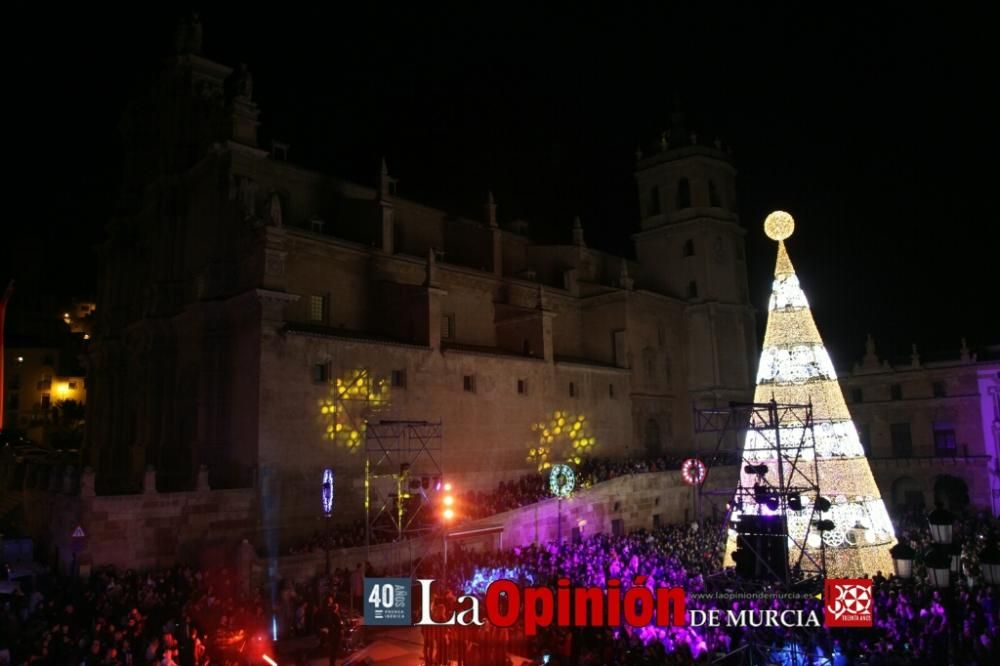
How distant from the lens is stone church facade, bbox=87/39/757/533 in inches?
958

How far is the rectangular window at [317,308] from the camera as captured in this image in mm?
28266

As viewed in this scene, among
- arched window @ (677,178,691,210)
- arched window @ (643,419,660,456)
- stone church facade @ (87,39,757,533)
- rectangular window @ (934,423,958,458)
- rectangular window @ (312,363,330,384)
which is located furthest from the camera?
arched window @ (677,178,691,210)

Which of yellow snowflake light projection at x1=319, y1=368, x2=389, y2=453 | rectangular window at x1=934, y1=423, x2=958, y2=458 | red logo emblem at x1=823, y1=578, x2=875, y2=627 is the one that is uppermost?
yellow snowflake light projection at x1=319, y1=368, x2=389, y2=453

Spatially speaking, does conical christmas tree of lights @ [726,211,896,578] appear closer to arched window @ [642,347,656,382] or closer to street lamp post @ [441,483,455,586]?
street lamp post @ [441,483,455,586]

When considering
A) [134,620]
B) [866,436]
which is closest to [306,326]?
[134,620]

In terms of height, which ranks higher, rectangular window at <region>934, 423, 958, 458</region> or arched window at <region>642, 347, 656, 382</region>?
arched window at <region>642, 347, 656, 382</region>

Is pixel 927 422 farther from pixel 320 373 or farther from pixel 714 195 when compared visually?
pixel 320 373

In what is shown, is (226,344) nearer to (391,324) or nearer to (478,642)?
(391,324)

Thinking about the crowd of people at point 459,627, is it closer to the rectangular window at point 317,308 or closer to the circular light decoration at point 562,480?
the circular light decoration at point 562,480

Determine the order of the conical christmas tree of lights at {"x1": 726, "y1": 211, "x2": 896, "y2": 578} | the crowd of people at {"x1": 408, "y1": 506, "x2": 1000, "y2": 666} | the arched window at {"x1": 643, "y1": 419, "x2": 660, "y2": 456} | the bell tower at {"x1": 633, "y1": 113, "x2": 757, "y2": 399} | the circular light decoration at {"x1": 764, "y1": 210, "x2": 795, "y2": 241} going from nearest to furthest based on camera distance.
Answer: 1. the crowd of people at {"x1": 408, "y1": 506, "x2": 1000, "y2": 666}
2. the conical christmas tree of lights at {"x1": 726, "y1": 211, "x2": 896, "y2": 578}
3. the circular light decoration at {"x1": 764, "y1": 210, "x2": 795, "y2": 241}
4. the arched window at {"x1": 643, "y1": 419, "x2": 660, "y2": 456}
5. the bell tower at {"x1": 633, "y1": 113, "x2": 757, "y2": 399}

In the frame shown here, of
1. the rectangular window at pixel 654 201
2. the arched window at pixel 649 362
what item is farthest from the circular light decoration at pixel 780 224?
the rectangular window at pixel 654 201

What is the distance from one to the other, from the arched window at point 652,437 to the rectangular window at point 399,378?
61.1 feet


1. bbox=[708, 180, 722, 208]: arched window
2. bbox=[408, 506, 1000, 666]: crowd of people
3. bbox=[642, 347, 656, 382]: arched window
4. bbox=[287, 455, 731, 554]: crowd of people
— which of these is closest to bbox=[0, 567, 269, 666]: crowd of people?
bbox=[287, 455, 731, 554]: crowd of people

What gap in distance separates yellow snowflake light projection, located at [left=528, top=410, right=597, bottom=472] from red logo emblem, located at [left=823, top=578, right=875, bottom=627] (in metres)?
19.5
